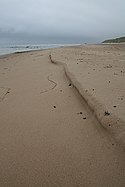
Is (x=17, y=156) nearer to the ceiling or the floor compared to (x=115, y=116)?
nearer to the floor

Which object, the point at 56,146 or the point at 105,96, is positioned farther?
the point at 105,96

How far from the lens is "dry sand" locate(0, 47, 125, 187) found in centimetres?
217

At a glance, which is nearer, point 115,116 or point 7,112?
point 115,116

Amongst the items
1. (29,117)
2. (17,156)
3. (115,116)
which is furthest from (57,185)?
(29,117)

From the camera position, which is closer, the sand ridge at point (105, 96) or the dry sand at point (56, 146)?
the dry sand at point (56, 146)

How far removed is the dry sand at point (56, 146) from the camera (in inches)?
85.4

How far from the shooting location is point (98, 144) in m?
2.66

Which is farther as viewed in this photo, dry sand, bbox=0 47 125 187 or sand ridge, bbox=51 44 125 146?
sand ridge, bbox=51 44 125 146

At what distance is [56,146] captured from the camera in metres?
2.69

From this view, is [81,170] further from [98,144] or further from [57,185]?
[98,144]

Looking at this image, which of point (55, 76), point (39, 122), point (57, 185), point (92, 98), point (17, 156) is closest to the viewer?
point (57, 185)

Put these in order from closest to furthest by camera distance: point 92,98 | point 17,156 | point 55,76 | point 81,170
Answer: point 81,170, point 17,156, point 92,98, point 55,76

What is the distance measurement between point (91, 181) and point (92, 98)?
6.11 ft

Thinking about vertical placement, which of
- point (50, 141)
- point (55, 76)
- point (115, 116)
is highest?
point (115, 116)
